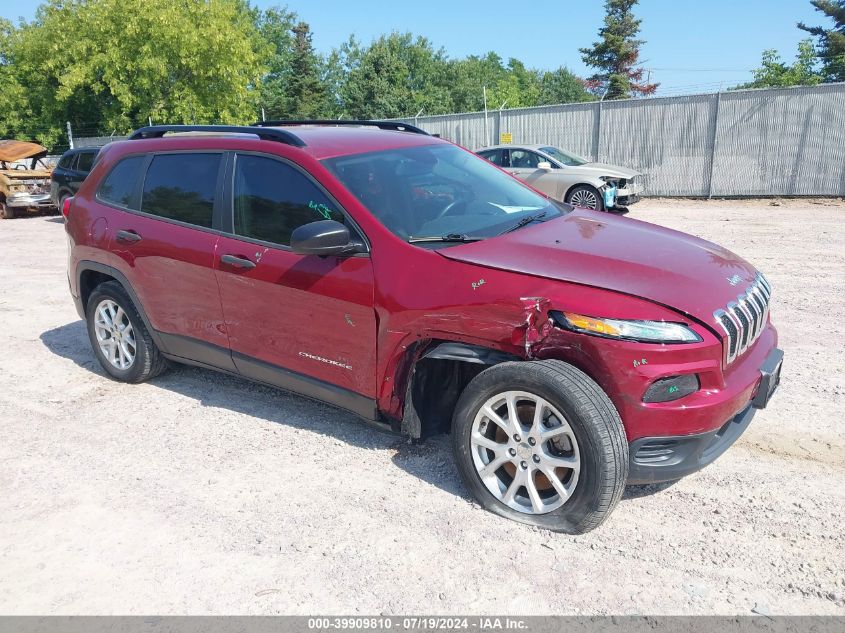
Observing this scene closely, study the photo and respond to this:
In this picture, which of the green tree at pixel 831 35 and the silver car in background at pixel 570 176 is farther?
the green tree at pixel 831 35

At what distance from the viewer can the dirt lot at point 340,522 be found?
2.79m

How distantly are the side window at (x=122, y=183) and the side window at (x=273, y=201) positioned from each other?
1.20m

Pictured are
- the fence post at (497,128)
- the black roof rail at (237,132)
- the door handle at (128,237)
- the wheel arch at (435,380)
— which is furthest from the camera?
the fence post at (497,128)

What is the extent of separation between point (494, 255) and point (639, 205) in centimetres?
1480

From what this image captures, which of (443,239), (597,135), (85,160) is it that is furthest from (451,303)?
(597,135)

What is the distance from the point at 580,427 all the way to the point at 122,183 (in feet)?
12.7

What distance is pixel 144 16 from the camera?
2936 centimetres

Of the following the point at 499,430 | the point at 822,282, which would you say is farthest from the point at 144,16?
the point at 499,430

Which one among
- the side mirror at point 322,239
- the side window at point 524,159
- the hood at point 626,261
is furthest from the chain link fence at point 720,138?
the side mirror at point 322,239

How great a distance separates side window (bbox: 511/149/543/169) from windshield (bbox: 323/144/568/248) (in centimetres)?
1062

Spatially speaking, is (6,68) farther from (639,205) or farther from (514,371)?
(514,371)

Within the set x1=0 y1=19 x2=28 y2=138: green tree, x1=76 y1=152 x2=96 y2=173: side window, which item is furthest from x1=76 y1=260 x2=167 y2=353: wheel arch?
x1=0 y1=19 x2=28 y2=138: green tree

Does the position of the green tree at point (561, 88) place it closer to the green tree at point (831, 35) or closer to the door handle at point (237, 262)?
the green tree at point (831, 35)

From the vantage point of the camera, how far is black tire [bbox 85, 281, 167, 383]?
5027 millimetres
